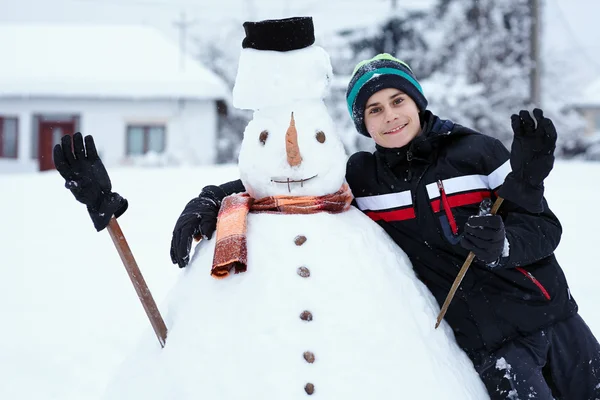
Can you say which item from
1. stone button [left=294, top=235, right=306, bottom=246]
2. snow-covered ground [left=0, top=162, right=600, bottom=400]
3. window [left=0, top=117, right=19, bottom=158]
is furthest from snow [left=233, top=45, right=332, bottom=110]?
window [left=0, top=117, right=19, bottom=158]

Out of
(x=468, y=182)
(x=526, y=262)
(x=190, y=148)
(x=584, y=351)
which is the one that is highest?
(x=190, y=148)

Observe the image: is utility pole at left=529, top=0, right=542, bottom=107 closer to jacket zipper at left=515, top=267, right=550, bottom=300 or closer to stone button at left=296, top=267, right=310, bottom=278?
jacket zipper at left=515, top=267, right=550, bottom=300

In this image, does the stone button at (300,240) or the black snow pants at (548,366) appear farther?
the black snow pants at (548,366)

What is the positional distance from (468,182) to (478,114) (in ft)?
47.0

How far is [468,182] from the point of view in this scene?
2164mm

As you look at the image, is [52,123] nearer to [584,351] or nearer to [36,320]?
[36,320]

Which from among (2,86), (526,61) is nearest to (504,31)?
(526,61)

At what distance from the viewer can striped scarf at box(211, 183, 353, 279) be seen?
186 cm

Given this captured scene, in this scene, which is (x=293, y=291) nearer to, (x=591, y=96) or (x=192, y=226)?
(x=192, y=226)

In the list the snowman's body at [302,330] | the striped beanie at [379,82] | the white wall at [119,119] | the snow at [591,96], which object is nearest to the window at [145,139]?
the white wall at [119,119]

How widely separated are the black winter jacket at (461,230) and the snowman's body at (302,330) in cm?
18

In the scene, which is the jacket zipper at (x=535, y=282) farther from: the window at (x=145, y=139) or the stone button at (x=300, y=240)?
the window at (x=145, y=139)

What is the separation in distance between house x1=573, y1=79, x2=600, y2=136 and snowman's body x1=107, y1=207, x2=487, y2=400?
2577 centimetres

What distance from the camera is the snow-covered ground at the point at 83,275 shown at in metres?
3.78
